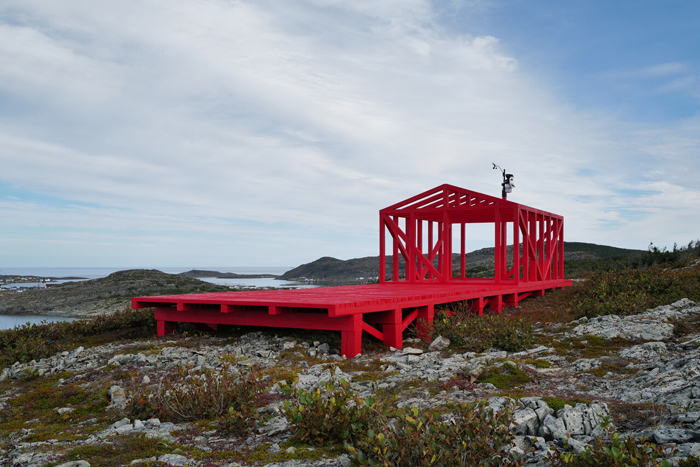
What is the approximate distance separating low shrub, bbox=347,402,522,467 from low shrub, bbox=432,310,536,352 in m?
4.45

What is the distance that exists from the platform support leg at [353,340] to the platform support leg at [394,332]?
0.90 m

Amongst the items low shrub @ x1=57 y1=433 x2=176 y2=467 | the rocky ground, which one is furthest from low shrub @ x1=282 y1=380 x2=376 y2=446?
low shrub @ x1=57 y1=433 x2=176 y2=467

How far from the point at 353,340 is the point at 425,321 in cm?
223

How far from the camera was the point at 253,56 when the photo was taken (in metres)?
12.6

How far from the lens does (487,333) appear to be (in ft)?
25.9

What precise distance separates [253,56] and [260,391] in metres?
9.91

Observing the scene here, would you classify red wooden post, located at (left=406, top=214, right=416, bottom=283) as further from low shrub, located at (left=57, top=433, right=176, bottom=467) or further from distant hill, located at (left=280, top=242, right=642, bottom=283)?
distant hill, located at (left=280, top=242, right=642, bottom=283)

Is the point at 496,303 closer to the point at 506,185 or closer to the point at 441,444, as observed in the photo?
the point at 506,185

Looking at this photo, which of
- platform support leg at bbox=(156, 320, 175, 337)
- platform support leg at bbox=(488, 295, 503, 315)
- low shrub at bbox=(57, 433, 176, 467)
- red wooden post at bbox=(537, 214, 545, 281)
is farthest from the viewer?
red wooden post at bbox=(537, 214, 545, 281)

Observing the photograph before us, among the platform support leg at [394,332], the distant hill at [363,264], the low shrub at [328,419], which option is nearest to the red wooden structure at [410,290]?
the platform support leg at [394,332]

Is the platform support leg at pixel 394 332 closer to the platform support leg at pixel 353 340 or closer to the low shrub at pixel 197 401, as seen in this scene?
the platform support leg at pixel 353 340

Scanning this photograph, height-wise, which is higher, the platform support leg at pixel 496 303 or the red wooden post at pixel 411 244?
the red wooden post at pixel 411 244

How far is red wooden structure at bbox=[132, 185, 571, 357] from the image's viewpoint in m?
8.03

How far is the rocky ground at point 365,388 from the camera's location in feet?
11.8
